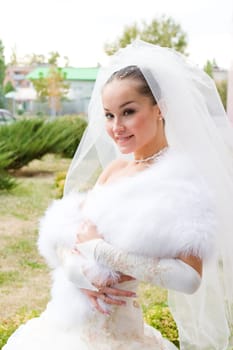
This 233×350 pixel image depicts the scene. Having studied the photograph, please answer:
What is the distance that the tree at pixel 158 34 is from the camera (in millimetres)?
17641

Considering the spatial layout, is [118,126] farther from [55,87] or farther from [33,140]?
[55,87]

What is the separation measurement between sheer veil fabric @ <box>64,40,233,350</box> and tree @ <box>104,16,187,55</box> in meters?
16.1

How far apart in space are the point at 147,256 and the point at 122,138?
0.99ft

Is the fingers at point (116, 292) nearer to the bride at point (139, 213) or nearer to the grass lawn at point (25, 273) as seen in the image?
the bride at point (139, 213)

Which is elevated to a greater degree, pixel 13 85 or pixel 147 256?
pixel 147 256

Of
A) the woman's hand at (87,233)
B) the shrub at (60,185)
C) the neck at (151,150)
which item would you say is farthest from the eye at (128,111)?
the shrub at (60,185)

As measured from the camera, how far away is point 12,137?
835 centimetres

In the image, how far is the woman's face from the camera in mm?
1464

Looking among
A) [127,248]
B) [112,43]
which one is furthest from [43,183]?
[112,43]

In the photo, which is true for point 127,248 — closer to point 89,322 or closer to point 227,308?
point 89,322

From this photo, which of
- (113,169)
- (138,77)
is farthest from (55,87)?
(138,77)

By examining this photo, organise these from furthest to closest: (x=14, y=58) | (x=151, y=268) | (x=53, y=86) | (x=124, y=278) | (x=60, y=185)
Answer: (x=14, y=58) < (x=53, y=86) < (x=60, y=185) < (x=124, y=278) < (x=151, y=268)

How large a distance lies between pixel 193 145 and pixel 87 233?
13.7 inches

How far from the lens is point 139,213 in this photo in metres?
1.39
